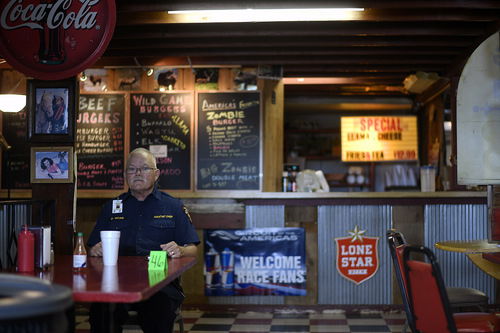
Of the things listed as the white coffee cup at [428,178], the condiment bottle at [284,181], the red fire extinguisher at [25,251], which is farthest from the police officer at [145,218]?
the white coffee cup at [428,178]

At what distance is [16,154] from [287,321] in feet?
11.6

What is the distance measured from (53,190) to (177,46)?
7.59ft

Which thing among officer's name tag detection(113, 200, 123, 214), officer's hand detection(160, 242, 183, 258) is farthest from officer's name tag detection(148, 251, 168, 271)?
officer's name tag detection(113, 200, 123, 214)

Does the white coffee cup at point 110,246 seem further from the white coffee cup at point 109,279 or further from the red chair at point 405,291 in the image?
the red chair at point 405,291

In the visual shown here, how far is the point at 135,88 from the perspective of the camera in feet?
24.6

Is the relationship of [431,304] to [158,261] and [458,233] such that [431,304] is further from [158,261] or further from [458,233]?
[458,233]

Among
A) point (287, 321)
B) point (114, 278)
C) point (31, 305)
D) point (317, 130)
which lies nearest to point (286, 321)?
point (287, 321)

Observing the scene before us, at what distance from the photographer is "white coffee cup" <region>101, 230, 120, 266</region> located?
135 inches

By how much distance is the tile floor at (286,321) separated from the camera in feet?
19.3

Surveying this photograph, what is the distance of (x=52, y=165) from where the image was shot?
4.79m

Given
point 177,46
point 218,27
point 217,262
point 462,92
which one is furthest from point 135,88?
point 462,92

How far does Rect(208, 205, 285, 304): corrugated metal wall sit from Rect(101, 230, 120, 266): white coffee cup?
3.26 metres

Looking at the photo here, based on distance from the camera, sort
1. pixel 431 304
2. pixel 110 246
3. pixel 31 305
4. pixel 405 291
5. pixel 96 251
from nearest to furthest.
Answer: pixel 31 305 → pixel 431 304 → pixel 110 246 → pixel 405 291 → pixel 96 251

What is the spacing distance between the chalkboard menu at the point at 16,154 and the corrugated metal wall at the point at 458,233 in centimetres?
428
